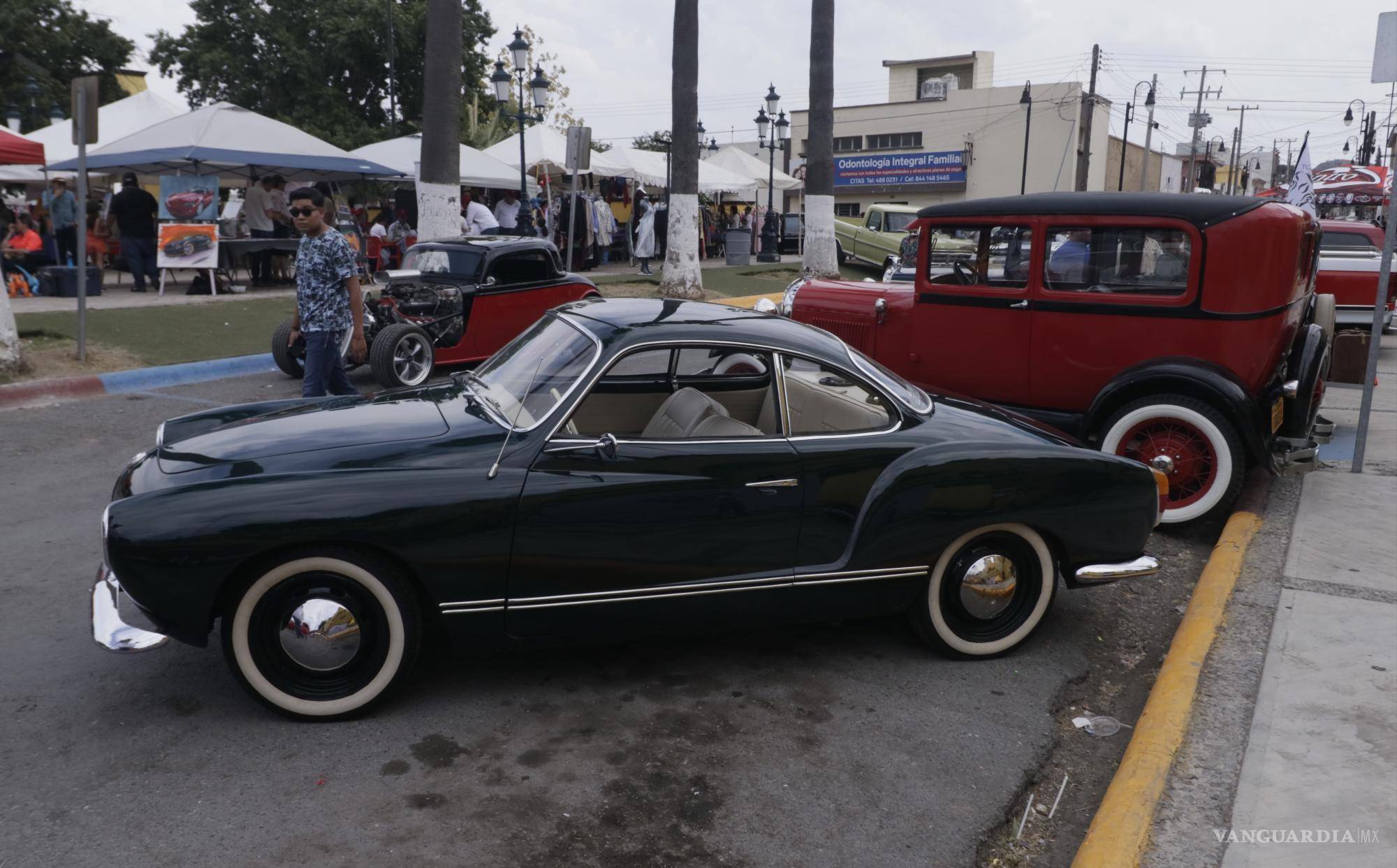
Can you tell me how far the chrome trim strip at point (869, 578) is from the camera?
3797mm

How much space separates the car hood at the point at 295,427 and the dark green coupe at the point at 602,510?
0.05ft

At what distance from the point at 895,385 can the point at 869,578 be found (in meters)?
0.85

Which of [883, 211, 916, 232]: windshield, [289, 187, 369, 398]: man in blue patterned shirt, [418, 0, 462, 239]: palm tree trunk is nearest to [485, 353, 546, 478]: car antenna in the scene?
[289, 187, 369, 398]: man in blue patterned shirt

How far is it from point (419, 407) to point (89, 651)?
5.13 feet

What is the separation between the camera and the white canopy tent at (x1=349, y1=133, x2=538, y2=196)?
20844 millimetres

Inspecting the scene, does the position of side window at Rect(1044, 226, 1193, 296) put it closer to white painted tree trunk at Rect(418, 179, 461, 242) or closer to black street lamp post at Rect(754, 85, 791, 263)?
white painted tree trunk at Rect(418, 179, 461, 242)

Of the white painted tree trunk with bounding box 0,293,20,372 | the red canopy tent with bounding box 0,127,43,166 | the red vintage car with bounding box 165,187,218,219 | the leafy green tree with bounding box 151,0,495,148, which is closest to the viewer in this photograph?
the white painted tree trunk with bounding box 0,293,20,372

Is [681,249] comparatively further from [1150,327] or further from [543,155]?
[1150,327]

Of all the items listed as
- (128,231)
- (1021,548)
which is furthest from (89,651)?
(128,231)

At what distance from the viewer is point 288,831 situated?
2832mm

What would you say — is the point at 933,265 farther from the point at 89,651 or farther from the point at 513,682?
the point at 89,651

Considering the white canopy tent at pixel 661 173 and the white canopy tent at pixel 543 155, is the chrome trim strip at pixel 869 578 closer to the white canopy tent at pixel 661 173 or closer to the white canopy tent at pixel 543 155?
the white canopy tent at pixel 543 155

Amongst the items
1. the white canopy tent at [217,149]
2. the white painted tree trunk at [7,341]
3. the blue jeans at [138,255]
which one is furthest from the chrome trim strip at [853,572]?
the white canopy tent at [217,149]

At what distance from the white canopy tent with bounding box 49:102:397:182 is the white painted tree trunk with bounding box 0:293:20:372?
7.65 m
